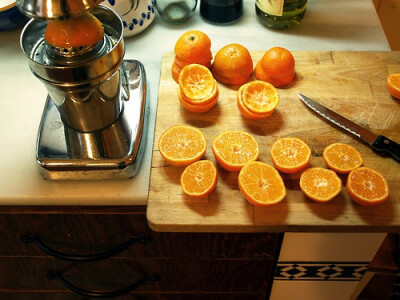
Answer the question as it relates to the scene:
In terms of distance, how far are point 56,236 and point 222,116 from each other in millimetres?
426

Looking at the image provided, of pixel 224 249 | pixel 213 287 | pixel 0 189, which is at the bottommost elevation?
pixel 213 287

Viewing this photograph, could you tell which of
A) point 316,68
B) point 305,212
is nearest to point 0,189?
point 305,212

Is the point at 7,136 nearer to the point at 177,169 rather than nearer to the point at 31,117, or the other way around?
the point at 31,117

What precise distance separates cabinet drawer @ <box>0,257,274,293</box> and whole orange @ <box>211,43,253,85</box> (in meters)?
0.39

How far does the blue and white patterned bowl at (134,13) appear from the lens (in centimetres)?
101

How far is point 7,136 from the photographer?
2.98 feet

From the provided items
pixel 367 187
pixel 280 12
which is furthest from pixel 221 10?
pixel 367 187

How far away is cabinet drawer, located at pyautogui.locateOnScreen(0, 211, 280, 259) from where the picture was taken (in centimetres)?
87

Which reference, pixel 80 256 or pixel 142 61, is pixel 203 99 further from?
pixel 80 256

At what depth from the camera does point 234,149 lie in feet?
2.74

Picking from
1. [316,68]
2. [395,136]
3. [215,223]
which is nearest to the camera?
[215,223]

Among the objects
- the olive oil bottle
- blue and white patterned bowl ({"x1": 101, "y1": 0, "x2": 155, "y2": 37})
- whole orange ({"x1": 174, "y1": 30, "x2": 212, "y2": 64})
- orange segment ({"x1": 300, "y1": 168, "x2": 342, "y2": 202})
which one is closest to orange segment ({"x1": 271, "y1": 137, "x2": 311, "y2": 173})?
orange segment ({"x1": 300, "y1": 168, "x2": 342, "y2": 202})

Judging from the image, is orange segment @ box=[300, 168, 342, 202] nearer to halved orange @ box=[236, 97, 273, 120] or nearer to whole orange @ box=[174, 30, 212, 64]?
halved orange @ box=[236, 97, 273, 120]

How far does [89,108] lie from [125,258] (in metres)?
0.36
